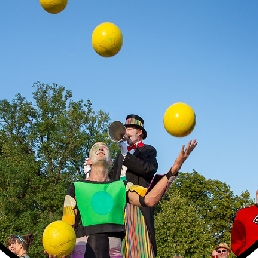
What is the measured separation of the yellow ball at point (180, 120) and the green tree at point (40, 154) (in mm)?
27241

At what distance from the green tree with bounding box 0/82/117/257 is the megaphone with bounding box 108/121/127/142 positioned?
2671 centimetres

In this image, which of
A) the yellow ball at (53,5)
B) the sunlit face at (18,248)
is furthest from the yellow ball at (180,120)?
the sunlit face at (18,248)

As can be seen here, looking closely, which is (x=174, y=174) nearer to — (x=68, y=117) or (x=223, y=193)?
(x=68, y=117)

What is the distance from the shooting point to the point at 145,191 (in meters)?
4.81

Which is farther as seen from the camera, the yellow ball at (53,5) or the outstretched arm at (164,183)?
the yellow ball at (53,5)

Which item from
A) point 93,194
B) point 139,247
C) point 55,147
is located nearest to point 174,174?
point 93,194

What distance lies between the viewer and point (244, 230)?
6004mm

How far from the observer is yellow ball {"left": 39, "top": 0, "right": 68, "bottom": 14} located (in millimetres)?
6641

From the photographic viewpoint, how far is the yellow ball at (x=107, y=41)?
6293 mm

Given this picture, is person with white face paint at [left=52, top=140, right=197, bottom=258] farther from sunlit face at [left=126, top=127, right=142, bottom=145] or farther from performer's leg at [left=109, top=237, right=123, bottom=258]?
sunlit face at [left=126, top=127, right=142, bottom=145]

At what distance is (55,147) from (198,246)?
36.7 ft

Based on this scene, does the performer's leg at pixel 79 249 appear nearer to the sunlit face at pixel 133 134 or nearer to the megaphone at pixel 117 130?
the megaphone at pixel 117 130

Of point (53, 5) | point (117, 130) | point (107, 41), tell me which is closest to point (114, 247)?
point (117, 130)

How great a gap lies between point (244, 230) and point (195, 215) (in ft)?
105
